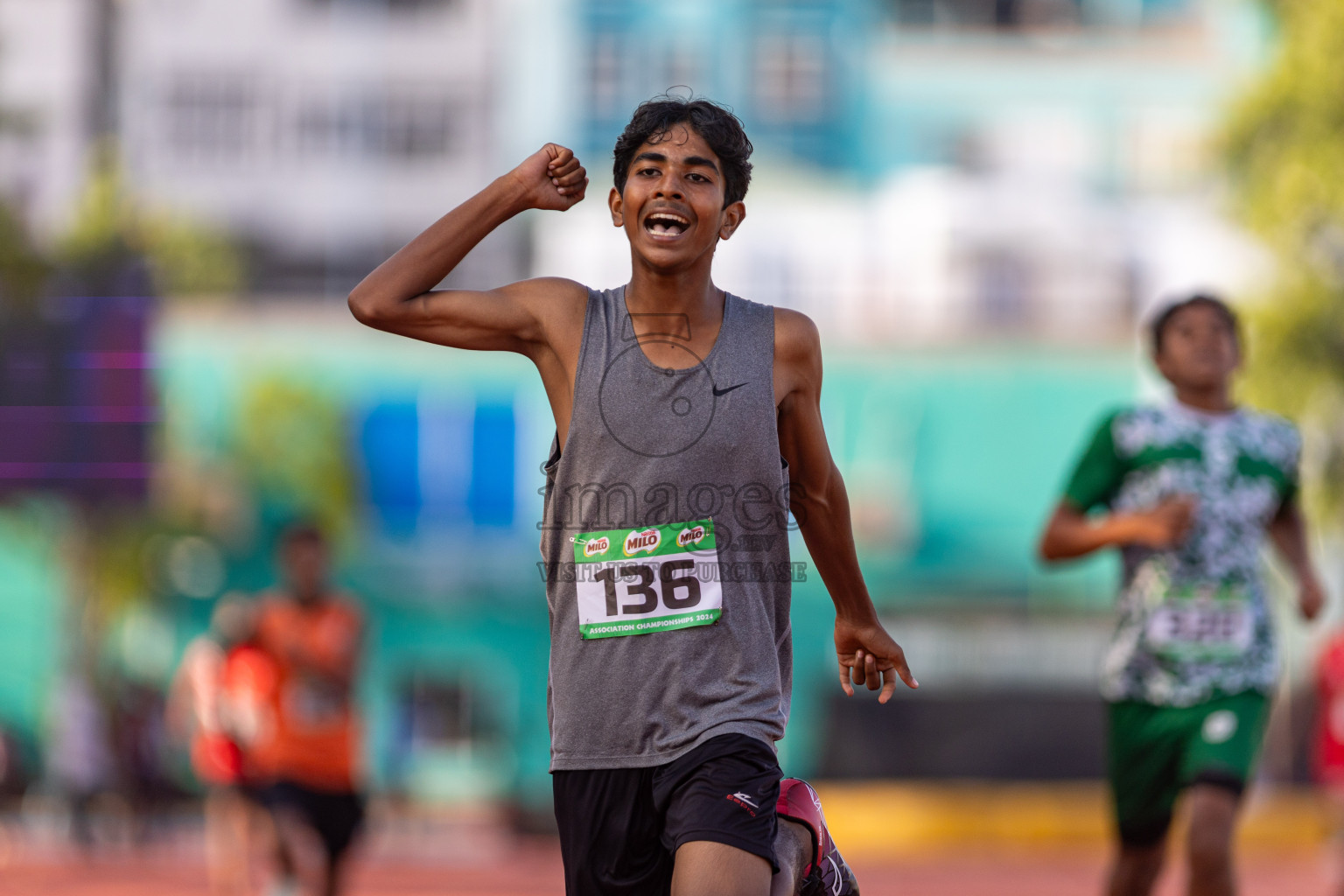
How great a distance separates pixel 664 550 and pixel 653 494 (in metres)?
0.13

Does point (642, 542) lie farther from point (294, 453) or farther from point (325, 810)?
point (294, 453)

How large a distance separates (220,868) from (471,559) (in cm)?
1107

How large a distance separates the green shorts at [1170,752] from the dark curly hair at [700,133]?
2.81 meters

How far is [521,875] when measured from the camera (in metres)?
16.7

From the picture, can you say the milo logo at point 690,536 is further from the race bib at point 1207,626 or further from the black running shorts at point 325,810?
the black running shorts at point 325,810

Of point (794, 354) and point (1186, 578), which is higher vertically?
point (794, 354)

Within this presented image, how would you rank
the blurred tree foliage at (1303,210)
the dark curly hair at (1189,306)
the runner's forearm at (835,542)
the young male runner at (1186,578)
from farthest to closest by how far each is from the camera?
the blurred tree foliage at (1303,210)
the dark curly hair at (1189,306)
the young male runner at (1186,578)
the runner's forearm at (835,542)

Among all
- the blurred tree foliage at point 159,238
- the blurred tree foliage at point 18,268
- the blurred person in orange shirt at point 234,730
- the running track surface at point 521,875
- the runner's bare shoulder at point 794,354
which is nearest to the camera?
the runner's bare shoulder at point 794,354

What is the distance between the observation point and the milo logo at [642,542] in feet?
12.1

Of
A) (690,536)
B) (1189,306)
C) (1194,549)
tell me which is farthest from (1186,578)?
(690,536)

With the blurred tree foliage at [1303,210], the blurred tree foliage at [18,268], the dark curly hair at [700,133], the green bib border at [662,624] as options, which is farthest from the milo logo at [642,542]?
the blurred tree foliage at [1303,210]

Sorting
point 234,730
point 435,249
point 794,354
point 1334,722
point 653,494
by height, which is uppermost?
point 435,249

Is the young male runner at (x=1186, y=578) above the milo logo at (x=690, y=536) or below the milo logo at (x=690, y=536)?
below

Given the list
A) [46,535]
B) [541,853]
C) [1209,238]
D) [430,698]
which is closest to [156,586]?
[46,535]
